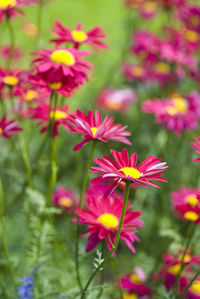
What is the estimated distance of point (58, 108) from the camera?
3.66 feet

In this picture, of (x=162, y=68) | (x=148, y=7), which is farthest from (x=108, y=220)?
(x=148, y=7)

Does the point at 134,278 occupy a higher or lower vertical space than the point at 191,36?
lower

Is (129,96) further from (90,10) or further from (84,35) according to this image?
(90,10)

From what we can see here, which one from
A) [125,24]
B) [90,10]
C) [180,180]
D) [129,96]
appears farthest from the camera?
[90,10]

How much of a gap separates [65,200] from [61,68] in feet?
2.27

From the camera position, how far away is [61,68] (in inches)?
37.3

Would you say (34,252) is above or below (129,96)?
below

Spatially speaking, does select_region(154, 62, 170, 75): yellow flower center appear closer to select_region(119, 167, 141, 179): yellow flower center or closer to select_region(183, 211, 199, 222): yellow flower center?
select_region(183, 211, 199, 222): yellow flower center

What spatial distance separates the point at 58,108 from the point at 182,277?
554 millimetres

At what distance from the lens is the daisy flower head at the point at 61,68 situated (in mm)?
932

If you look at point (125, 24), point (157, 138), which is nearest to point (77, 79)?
point (157, 138)

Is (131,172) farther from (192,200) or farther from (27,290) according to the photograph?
(192,200)

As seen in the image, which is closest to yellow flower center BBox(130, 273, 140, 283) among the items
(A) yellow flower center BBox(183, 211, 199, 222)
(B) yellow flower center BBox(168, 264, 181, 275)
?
(B) yellow flower center BBox(168, 264, 181, 275)

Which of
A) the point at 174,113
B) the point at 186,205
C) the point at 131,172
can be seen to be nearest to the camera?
the point at 131,172
